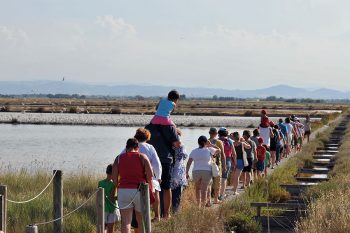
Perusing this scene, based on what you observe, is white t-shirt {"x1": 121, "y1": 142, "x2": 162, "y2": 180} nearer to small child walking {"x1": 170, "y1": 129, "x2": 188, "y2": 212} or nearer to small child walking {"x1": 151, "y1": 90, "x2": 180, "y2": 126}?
small child walking {"x1": 151, "y1": 90, "x2": 180, "y2": 126}

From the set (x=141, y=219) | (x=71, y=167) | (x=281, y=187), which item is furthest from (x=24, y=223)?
(x=71, y=167)

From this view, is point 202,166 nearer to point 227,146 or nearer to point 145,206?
point 227,146

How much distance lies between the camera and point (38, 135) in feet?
151

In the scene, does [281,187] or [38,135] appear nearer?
[281,187]

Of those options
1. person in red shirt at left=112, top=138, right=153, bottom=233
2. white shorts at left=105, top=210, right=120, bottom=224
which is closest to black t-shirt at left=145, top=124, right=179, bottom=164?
white shorts at left=105, top=210, right=120, bottom=224

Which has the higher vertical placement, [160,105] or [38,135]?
[160,105]

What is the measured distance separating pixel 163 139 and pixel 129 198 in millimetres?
1753

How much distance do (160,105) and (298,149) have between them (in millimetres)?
17197

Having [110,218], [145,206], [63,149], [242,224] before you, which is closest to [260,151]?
[242,224]

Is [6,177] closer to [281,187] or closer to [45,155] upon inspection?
[281,187]

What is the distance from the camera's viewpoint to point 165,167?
1020 cm

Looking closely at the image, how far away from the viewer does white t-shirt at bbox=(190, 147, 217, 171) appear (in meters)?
11.5

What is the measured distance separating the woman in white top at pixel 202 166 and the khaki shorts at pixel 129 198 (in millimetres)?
3018

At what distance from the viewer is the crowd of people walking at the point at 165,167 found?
8.52 m
